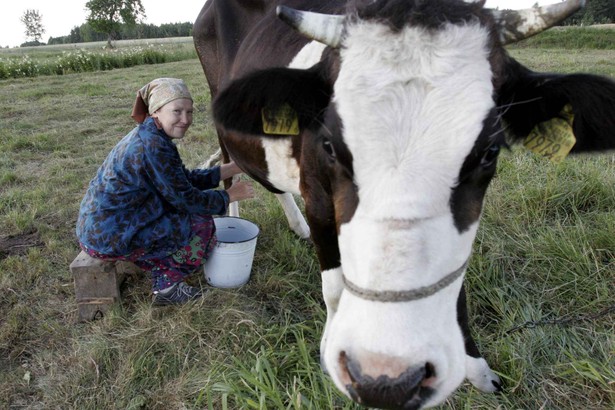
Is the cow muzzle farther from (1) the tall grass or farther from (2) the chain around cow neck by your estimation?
(1) the tall grass

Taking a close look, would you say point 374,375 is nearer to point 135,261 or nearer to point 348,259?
point 348,259

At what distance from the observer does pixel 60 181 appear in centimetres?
517

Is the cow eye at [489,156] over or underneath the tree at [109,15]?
underneath

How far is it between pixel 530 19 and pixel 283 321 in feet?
6.49

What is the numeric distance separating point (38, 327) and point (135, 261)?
0.68 meters

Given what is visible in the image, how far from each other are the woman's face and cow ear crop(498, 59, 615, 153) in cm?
180

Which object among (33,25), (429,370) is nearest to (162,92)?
(429,370)

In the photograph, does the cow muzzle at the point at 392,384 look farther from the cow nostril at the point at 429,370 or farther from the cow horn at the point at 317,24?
the cow horn at the point at 317,24

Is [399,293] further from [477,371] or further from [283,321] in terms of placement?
[283,321]

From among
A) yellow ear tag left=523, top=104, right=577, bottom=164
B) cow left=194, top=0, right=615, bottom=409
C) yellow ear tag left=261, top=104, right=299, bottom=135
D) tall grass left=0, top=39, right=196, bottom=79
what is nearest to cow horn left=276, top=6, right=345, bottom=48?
cow left=194, top=0, right=615, bottom=409

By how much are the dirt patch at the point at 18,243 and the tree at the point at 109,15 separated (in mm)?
46214

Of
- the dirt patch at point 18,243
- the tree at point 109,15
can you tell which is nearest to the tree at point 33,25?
the tree at point 109,15

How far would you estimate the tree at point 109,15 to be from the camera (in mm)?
44750

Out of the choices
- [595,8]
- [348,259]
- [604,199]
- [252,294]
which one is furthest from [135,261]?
[595,8]
